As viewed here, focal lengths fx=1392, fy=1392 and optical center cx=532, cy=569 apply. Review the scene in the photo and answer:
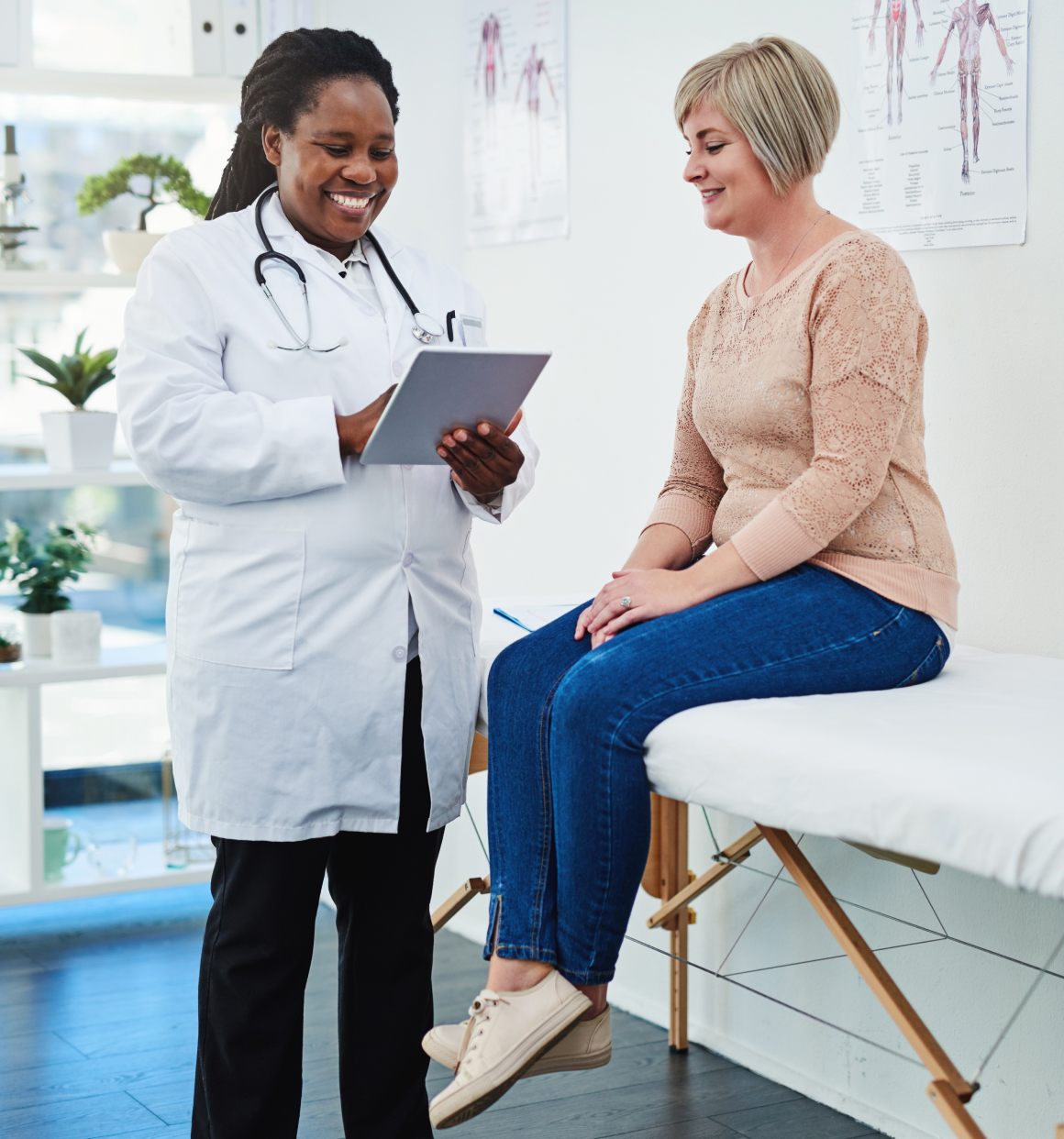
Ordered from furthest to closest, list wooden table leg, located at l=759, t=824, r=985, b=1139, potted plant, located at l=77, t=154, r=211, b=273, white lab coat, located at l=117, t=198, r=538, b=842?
potted plant, located at l=77, t=154, r=211, b=273 < white lab coat, located at l=117, t=198, r=538, b=842 < wooden table leg, located at l=759, t=824, r=985, b=1139

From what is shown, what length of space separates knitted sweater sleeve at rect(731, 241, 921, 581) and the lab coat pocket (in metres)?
0.50

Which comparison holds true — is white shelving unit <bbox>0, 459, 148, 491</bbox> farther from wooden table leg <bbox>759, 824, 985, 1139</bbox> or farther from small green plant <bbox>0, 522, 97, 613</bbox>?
wooden table leg <bbox>759, 824, 985, 1139</bbox>

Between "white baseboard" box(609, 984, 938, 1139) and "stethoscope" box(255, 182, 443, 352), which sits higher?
"stethoscope" box(255, 182, 443, 352)

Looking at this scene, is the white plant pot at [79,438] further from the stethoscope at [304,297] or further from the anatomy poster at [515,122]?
the stethoscope at [304,297]

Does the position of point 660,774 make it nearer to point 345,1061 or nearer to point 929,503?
point 929,503

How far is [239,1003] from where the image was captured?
1.54 metres

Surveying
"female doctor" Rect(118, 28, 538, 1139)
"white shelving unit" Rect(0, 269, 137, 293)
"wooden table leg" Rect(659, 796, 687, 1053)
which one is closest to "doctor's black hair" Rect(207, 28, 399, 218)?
"female doctor" Rect(118, 28, 538, 1139)

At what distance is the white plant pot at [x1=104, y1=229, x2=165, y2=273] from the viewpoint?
2865mm

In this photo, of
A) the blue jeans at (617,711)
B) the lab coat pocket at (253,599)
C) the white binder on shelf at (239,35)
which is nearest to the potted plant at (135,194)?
the white binder on shelf at (239,35)

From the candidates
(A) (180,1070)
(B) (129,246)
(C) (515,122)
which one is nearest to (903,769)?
(A) (180,1070)

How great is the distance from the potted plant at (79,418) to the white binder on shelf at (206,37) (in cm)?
64

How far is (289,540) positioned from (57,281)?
1554mm

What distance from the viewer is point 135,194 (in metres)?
2.87

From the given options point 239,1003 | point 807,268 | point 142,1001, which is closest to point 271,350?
point 807,268
